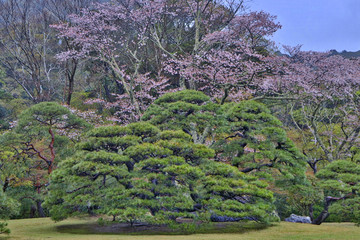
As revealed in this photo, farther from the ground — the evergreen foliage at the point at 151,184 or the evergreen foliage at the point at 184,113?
the evergreen foliage at the point at 184,113

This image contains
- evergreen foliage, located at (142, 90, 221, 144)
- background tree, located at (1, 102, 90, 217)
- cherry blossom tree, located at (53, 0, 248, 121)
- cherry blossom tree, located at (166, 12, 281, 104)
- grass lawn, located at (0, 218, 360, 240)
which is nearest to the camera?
grass lawn, located at (0, 218, 360, 240)

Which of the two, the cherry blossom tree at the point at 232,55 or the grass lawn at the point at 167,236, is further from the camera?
the cherry blossom tree at the point at 232,55

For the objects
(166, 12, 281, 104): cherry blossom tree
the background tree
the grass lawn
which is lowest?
the grass lawn

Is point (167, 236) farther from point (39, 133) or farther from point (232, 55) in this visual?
point (232, 55)

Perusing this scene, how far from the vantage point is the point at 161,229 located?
343 inches

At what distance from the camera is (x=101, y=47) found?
16.1 metres

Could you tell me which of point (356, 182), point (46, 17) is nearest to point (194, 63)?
point (356, 182)

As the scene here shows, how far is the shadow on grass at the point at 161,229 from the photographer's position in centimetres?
829

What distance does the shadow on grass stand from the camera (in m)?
8.29

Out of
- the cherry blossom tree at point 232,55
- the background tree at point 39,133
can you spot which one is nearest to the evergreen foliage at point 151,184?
the background tree at point 39,133

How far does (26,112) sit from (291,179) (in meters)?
8.94

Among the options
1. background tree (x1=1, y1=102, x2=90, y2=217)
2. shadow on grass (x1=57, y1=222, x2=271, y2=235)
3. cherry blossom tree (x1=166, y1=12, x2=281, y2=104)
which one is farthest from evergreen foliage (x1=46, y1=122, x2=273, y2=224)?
cherry blossom tree (x1=166, y1=12, x2=281, y2=104)

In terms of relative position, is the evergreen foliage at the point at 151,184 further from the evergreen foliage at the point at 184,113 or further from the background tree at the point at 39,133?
the background tree at the point at 39,133

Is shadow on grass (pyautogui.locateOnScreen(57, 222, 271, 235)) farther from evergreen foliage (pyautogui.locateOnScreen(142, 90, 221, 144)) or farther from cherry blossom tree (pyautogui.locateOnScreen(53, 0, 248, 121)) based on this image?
cherry blossom tree (pyautogui.locateOnScreen(53, 0, 248, 121))
